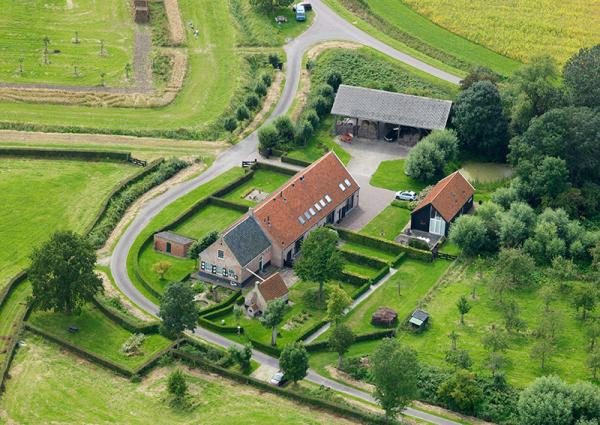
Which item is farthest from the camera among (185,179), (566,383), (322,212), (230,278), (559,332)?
(185,179)

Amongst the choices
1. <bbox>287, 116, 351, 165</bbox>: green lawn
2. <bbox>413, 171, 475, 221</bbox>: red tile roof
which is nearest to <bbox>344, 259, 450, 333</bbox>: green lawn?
<bbox>413, 171, 475, 221</bbox>: red tile roof

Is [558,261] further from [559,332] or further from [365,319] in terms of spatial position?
[365,319]

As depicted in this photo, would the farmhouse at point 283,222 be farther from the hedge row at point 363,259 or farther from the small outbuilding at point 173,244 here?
the hedge row at point 363,259

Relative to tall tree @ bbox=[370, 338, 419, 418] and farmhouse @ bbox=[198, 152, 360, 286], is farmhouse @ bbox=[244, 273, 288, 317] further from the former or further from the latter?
tall tree @ bbox=[370, 338, 419, 418]

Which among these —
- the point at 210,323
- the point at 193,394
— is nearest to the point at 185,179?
the point at 210,323

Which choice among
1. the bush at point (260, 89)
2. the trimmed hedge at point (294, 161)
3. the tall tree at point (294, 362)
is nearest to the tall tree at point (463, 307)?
the tall tree at point (294, 362)

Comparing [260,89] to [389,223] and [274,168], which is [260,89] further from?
[389,223]

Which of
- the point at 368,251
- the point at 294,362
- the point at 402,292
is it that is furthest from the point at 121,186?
the point at 294,362

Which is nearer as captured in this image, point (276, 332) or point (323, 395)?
point (323, 395)
